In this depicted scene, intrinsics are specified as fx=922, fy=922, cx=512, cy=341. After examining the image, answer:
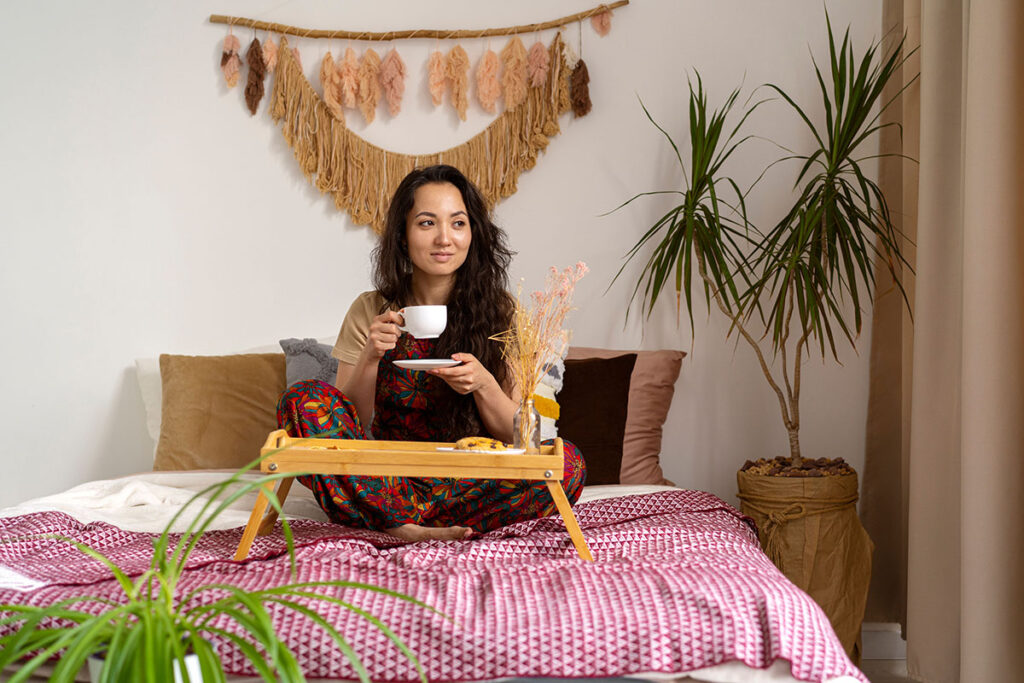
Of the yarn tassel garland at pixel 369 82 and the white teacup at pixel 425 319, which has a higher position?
the yarn tassel garland at pixel 369 82

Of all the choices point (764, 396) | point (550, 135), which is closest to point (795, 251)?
point (764, 396)

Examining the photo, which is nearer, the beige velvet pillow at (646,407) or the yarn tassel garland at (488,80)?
the beige velvet pillow at (646,407)

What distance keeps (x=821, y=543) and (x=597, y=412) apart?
69 cm

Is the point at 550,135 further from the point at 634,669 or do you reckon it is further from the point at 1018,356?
the point at 634,669

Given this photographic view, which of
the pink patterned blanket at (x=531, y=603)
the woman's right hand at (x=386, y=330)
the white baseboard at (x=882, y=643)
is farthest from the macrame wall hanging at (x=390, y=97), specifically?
the white baseboard at (x=882, y=643)

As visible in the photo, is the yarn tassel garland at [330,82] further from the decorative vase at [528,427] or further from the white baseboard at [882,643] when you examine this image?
the white baseboard at [882,643]

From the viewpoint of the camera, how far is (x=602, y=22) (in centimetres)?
303

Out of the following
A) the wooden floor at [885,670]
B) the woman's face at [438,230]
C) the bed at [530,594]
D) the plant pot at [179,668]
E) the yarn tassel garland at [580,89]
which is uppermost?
the yarn tassel garland at [580,89]

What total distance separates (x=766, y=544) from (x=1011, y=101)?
4.08 ft

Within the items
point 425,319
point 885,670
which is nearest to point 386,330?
point 425,319

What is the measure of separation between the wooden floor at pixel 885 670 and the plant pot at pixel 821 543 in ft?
0.62

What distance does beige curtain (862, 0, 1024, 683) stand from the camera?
1904 mm

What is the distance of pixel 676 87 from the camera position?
9.92 ft

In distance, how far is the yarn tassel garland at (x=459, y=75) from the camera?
306 centimetres
